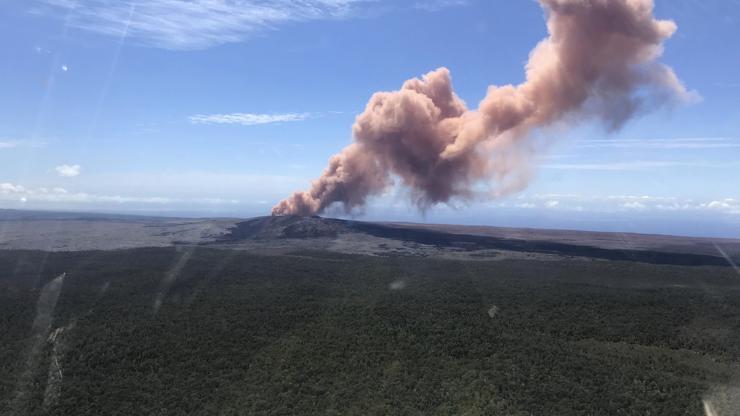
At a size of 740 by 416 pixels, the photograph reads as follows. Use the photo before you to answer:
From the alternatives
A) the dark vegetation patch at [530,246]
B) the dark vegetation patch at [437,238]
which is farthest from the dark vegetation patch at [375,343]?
the dark vegetation patch at [437,238]

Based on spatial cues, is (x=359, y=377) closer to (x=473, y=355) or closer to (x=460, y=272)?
(x=473, y=355)

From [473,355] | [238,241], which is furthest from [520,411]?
[238,241]

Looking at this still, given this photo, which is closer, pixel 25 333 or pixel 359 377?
pixel 359 377

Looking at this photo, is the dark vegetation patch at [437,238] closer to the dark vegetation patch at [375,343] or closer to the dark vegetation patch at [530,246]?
the dark vegetation patch at [530,246]

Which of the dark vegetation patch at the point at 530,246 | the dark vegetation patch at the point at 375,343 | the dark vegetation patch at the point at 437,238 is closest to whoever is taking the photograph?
the dark vegetation patch at the point at 375,343

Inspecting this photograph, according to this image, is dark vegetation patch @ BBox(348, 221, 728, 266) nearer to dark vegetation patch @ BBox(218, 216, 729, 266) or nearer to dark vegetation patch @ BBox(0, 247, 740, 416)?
dark vegetation patch @ BBox(218, 216, 729, 266)

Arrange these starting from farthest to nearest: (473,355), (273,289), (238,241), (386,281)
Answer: (238,241) < (386,281) < (273,289) < (473,355)

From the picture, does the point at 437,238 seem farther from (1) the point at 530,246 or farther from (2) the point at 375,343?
(2) the point at 375,343

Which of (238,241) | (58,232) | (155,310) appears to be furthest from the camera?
(58,232)

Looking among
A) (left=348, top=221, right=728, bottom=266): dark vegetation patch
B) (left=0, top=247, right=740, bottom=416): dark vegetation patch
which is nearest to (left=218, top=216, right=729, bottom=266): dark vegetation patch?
(left=348, top=221, right=728, bottom=266): dark vegetation patch
